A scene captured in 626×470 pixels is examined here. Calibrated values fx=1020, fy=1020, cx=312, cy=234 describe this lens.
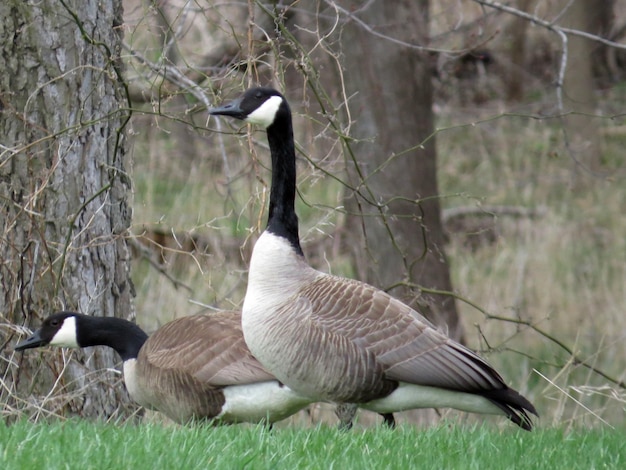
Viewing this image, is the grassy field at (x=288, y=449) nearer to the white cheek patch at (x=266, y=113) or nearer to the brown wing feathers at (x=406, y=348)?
the brown wing feathers at (x=406, y=348)

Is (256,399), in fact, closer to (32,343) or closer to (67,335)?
(67,335)

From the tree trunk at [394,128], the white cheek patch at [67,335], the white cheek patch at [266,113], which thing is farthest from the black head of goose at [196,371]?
the tree trunk at [394,128]

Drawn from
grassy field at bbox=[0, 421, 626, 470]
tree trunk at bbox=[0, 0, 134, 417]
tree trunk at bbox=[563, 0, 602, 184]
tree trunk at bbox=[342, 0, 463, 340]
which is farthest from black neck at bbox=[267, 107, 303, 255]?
tree trunk at bbox=[563, 0, 602, 184]

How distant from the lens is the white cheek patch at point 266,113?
18.7 ft

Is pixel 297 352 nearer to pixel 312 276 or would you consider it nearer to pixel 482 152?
pixel 312 276

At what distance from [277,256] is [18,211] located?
68.4 inches

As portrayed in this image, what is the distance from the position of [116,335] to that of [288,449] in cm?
226

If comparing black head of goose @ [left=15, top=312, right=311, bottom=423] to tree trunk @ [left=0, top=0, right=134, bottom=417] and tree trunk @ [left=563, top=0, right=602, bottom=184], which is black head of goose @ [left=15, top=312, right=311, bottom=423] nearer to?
tree trunk @ [left=0, top=0, right=134, bottom=417]

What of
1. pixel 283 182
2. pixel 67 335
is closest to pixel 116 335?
pixel 67 335

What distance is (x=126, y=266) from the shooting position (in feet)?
22.1

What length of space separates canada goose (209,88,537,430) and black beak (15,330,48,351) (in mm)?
1295

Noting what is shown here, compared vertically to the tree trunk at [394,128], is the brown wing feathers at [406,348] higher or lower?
lower

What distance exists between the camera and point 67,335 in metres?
6.00

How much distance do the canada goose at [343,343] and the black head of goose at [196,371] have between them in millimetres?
365
